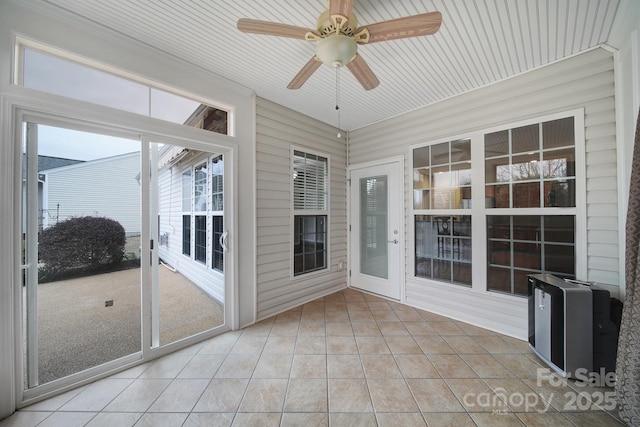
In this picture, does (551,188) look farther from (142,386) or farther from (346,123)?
(142,386)

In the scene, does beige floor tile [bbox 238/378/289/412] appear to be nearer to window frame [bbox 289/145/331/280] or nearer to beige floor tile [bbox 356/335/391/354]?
beige floor tile [bbox 356/335/391/354]

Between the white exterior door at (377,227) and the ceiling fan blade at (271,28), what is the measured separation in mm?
2530

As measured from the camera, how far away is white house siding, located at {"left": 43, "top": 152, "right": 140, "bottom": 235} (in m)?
1.90

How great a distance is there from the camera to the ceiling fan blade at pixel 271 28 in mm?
1524

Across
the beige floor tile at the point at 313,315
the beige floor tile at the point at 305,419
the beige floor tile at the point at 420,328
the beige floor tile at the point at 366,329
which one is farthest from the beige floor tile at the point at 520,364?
the beige floor tile at the point at 313,315

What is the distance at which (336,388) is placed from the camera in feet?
6.11

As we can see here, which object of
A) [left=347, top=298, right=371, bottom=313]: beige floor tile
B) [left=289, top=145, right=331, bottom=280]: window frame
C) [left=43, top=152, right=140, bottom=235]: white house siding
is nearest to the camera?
[left=43, top=152, right=140, bottom=235]: white house siding

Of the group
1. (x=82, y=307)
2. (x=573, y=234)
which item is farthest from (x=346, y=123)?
(x=82, y=307)

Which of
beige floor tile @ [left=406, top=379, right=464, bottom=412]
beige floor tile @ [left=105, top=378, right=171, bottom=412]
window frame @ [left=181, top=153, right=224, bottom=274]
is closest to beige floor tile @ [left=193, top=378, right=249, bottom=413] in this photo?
beige floor tile @ [left=105, top=378, right=171, bottom=412]

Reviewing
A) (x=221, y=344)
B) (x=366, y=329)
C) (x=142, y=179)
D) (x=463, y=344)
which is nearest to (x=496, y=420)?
(x=463, y=344)

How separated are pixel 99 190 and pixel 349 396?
2.79 m

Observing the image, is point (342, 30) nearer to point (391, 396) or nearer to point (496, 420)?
point (391, 396)

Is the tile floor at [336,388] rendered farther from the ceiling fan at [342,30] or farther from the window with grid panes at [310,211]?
the ceiling fan at [342,30]

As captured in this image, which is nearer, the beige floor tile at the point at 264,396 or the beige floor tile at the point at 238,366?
the beige floor tile at the point at 264,396
